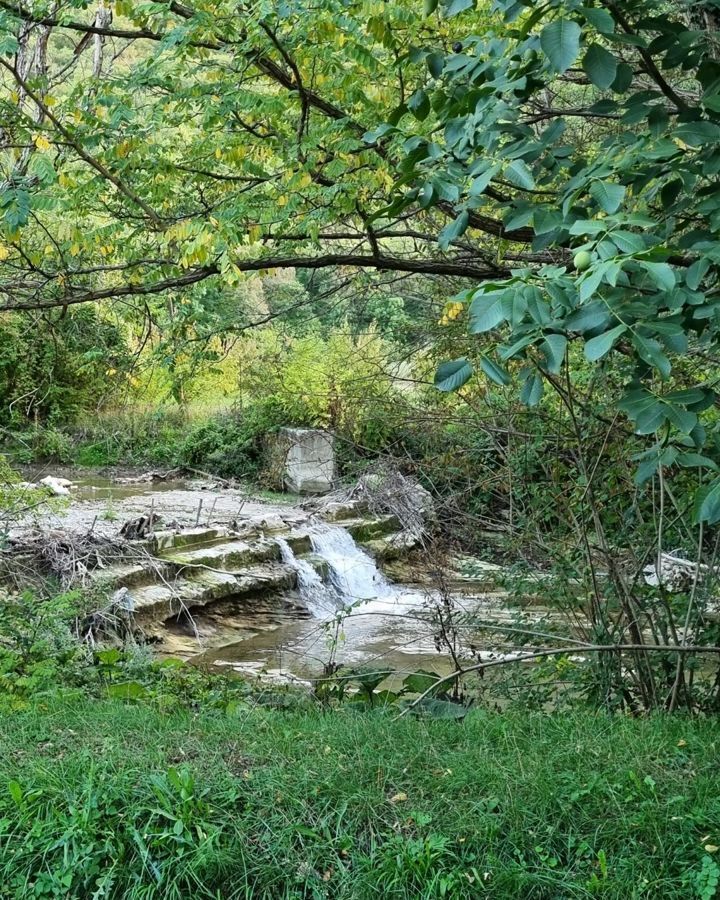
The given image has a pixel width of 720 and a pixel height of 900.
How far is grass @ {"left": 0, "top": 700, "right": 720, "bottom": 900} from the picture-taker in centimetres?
330

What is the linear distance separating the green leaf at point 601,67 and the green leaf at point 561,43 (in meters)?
0.20

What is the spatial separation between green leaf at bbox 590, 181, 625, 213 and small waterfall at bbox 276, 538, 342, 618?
9285 millimetres

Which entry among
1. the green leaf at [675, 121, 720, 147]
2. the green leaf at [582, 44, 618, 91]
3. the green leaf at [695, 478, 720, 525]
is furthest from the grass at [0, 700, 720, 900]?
the green leaf at [582, 44, 618, 91]

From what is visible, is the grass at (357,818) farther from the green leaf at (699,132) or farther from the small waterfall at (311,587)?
the small waterfall at (311,587)

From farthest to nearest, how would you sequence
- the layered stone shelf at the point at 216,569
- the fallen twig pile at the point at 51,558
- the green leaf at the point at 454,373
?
the layered stone shelf at the point at 216,569 < the fallen twig pile at the point at 51,558 < the green leaf at the point at 454,373

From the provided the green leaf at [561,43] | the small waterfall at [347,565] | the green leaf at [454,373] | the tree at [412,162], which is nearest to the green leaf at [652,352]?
the tree at [412,162]

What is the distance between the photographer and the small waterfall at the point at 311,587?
11500mm

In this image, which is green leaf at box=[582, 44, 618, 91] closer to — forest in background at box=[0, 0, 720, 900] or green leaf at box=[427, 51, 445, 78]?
forest in background at box=[0, 0, 720, 900]

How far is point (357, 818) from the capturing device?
11.8 feet

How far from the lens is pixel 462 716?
5.03 meters

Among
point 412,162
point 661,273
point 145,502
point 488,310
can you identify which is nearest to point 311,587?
point 145,502

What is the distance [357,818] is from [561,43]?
9.47 ft

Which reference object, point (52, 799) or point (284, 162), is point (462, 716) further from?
point (284, 162)

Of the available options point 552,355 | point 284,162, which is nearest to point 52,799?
point 552,355
